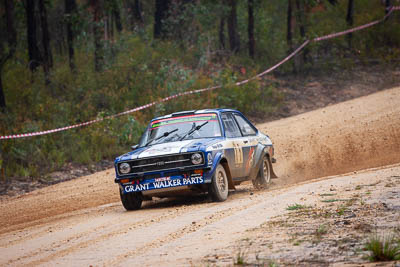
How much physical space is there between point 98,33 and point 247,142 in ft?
50.6

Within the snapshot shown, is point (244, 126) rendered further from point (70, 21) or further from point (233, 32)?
point (233, 32)

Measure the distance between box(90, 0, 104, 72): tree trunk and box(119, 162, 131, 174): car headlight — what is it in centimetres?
1473

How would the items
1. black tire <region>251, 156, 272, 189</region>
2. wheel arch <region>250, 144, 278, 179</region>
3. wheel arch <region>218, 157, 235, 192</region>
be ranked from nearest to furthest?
wheel arch <region>218, 157, 235, 192</region> < wheel arch <region>250, 144, 278, 179</region> < black tire <region>251, 156, 272, 189</region>

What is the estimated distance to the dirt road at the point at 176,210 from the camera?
20.5ft

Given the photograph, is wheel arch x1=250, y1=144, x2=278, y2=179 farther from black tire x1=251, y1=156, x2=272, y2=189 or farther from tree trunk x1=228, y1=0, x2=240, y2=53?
tree trunk x1=228, y1=0, x2=240, y2=53

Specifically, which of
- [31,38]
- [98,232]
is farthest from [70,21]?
[98,232]

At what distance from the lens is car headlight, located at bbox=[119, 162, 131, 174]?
9.38 metres

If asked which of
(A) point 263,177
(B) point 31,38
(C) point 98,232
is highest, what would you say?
(B) point 31,38

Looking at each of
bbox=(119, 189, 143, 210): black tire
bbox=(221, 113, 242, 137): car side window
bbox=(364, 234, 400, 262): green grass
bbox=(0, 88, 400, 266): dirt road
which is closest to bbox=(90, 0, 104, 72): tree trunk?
bbox=(0, 88, 400, 266): dirt road

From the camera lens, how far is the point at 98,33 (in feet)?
81.2

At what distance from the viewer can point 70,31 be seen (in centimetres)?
2762

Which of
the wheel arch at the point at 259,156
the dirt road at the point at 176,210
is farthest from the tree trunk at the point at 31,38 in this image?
the wheel arch at the point at 259,156

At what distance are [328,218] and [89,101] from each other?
15071 mm

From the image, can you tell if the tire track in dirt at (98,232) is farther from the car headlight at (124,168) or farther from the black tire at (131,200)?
the car headlight at (124,168)
